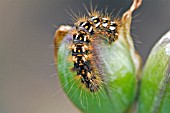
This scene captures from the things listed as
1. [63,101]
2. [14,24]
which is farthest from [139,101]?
[14,24]

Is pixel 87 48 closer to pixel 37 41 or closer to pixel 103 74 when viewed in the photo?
pixel 103 74

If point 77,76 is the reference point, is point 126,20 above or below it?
above

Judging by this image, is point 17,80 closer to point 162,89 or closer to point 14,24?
point 14,24

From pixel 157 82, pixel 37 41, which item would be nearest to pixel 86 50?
pixel 157 82

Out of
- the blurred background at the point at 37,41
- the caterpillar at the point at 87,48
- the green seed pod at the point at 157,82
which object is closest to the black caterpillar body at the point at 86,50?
the caterpillar at the point at 87,48

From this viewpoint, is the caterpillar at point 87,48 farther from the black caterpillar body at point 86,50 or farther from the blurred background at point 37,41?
the blurred background at point 37,41

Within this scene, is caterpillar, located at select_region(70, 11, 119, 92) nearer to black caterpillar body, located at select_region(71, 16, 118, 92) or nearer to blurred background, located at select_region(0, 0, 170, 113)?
black caterpillar body, located at select_region(71, 16, 118, 92)
